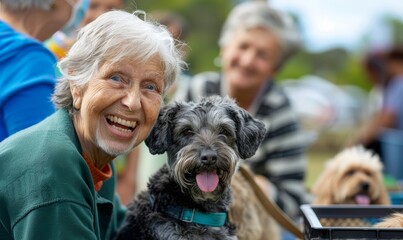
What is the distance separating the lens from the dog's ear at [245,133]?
10.7 ft

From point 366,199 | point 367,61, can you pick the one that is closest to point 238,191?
point 366,199

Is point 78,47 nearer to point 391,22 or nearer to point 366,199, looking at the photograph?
point 366,199

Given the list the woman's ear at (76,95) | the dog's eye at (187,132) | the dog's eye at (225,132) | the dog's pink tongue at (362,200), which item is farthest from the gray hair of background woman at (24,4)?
the dog's pink tongue at (362,200)

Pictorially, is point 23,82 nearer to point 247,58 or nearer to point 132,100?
point 132,100

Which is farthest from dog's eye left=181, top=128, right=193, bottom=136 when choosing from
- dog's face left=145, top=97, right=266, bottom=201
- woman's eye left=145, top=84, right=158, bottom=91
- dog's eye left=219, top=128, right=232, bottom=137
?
woman's eye left=145, top=84, right=158, bottom=91

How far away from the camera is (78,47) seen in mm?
3010

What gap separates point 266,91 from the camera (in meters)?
5.74

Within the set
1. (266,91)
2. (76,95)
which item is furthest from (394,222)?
(266,91)

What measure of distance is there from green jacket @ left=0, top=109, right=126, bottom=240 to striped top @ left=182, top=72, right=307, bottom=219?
272 centimetres

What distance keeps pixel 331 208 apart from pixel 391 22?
2088 inches

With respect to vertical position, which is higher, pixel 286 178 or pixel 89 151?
pixel 286 178

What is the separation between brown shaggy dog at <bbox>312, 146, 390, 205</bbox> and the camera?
5.14 metres

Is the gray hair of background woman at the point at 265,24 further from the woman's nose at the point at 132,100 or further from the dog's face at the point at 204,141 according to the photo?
the woman's nose at the point at 132,100

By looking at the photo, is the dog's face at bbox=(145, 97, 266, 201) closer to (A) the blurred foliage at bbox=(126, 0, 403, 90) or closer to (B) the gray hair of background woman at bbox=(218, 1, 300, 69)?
(B) the gray hair of background woman at bbox=(218, 1, 300, 69)
